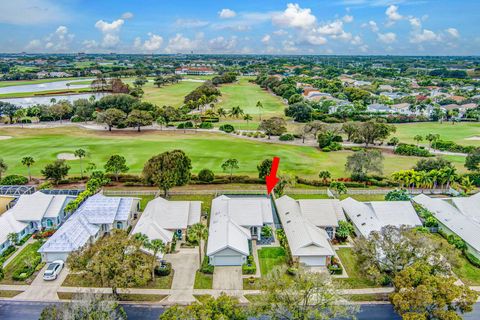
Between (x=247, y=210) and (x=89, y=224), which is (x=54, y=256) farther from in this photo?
(x=247, y=210)

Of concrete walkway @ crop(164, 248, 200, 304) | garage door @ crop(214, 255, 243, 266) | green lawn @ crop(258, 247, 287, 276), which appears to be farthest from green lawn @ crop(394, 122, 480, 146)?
concrete walkway @ crop(164, 248, 200, 304)

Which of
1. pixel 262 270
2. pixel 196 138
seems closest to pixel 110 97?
pixel 196 138

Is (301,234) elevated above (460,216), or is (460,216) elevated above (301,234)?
(301,234)

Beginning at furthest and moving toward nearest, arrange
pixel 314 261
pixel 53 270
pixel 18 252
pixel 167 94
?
pixel 167 94 < pixel 18 252 < pixel 314 261 < pixel 53 270

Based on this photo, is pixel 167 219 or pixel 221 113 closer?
pixel 167 219

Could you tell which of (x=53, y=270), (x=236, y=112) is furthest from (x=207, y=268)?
(x=236, y=112)

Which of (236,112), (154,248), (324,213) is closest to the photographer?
(154,248)

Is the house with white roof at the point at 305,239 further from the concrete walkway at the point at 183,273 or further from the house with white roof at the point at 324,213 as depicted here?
the concrete walkway at the point at 183,273
